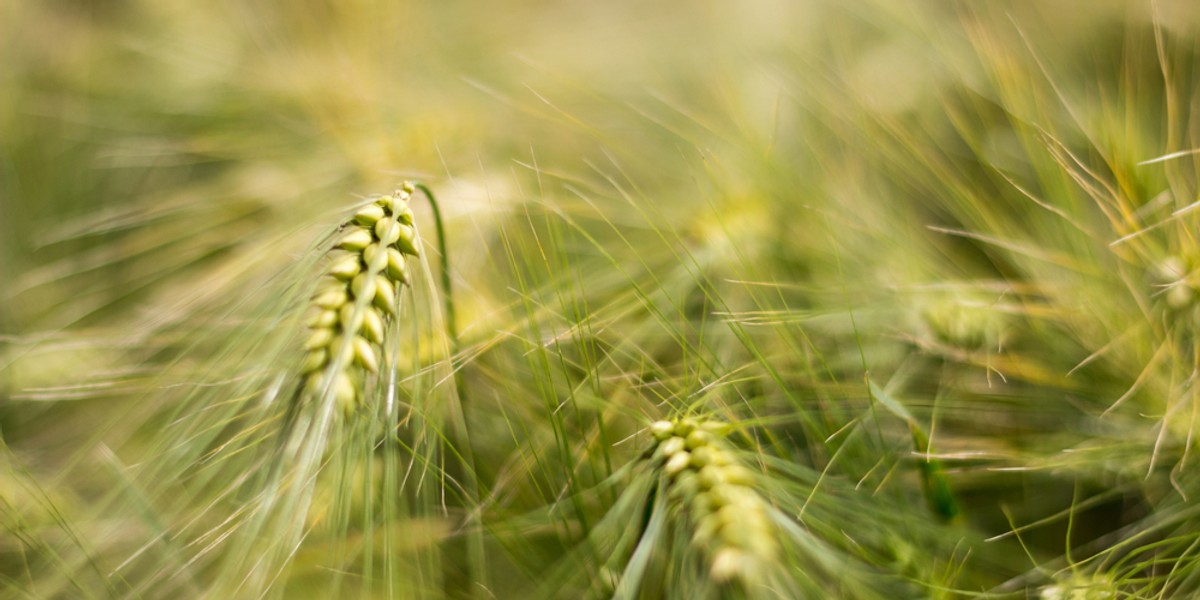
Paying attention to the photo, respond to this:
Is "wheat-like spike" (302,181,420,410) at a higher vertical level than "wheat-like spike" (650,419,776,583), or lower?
higher

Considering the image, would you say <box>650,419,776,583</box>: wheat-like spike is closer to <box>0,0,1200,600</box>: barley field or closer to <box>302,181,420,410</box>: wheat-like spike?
<box>0,0,1200,600</box>: barley field

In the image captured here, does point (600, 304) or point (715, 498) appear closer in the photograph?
point (715, 498)

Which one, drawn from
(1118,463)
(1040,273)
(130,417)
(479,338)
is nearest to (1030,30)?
(1040,273)

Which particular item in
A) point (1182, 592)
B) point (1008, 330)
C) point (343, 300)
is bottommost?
point (1182, 592)

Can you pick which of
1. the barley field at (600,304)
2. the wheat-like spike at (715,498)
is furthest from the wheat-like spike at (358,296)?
the wheat-like spike at (715,498)

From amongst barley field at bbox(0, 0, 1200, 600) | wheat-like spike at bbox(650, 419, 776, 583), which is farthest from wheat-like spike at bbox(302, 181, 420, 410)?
wheat-like spike at bbox(650, 419, 776, 583)

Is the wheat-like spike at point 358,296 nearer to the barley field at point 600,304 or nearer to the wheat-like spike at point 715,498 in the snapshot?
the barley field at point 600,304

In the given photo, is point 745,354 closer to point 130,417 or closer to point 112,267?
point 130,417
